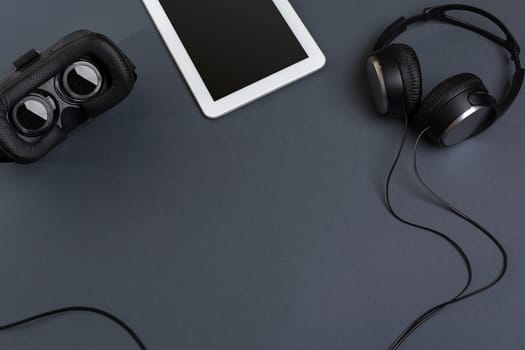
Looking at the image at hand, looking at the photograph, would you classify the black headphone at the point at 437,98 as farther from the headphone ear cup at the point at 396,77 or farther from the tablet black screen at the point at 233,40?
the tablet black screen at the point at 233,40

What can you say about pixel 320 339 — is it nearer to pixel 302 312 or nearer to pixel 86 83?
pixel 302 312

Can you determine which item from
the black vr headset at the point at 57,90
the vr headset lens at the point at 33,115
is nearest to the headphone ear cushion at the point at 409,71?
the black vr headset at the point at 57,90

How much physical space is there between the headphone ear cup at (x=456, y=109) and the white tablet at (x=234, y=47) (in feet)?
0.59

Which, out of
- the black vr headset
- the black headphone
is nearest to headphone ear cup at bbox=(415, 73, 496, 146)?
the black headphone

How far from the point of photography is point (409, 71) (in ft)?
2.25

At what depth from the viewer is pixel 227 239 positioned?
704mm

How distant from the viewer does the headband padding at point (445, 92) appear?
0.67 m

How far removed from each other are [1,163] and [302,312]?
0.47m


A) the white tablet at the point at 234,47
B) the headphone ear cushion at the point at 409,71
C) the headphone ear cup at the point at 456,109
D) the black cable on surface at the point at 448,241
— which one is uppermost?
the white tablet at the point at 234,47

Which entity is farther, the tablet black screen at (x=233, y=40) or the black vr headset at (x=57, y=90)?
the tablet black screen at (x=233, y=40)

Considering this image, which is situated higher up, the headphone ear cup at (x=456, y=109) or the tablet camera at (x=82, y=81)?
the tablet camera at (x=82, y=81)

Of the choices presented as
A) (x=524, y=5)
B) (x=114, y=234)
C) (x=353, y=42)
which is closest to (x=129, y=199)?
(x=114, y=234)

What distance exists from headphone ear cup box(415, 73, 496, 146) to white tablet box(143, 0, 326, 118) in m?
0.18

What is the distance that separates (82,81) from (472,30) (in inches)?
22.5
